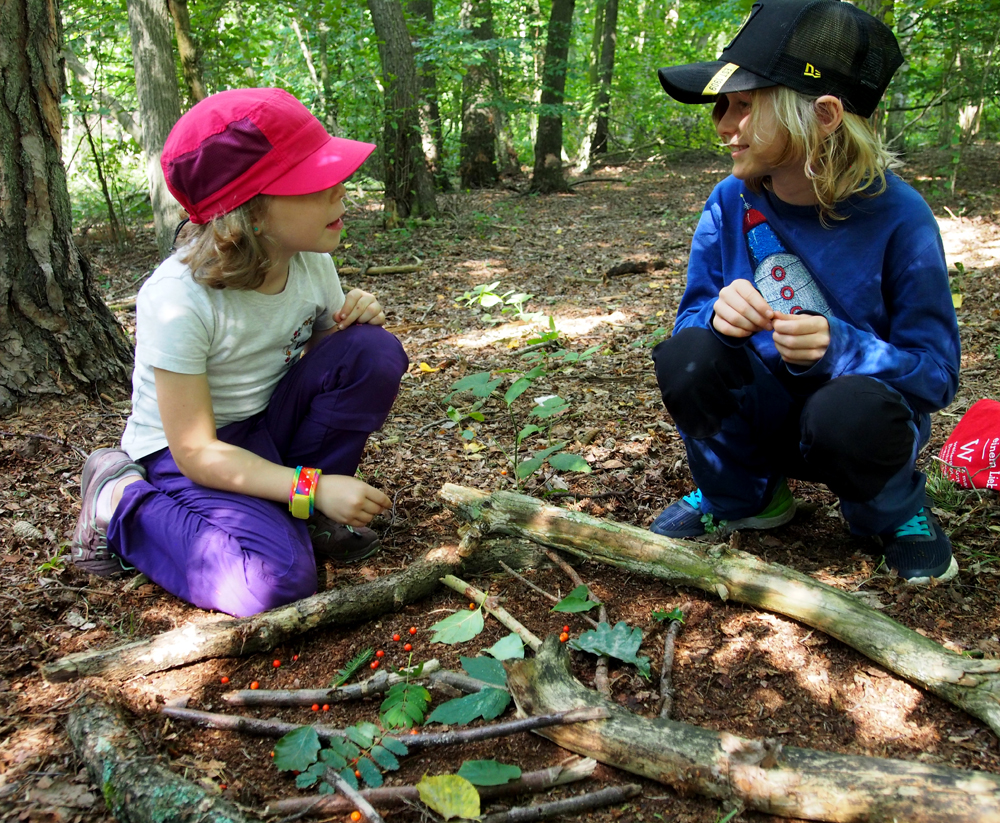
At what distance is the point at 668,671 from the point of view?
1.65 metres

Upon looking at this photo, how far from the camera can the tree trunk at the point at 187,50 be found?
6.47 m

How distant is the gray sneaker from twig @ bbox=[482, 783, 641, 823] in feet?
4.84

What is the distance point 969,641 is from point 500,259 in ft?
19.0

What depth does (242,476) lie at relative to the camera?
206cm

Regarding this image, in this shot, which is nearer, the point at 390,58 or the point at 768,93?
the point at 768,93

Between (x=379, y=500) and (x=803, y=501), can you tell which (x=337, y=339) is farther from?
(x=803, y=501)

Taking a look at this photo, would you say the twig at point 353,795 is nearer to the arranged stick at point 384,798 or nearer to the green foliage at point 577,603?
the arranged stick at point 384,798

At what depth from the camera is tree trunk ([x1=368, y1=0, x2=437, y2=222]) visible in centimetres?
760

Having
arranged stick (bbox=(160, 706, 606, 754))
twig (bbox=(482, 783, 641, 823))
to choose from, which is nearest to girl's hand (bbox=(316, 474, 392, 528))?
arranged stick (bbox=(160, 706, 606, 754))

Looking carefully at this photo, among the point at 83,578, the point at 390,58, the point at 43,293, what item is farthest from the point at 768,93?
the point at 390,58

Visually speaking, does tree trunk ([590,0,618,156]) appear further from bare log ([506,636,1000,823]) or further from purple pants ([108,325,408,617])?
bare log ([506,636,1000,823])

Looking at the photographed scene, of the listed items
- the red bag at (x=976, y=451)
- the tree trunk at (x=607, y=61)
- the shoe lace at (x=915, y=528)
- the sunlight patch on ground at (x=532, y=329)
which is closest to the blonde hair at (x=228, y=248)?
the shoe lace at (x=915, y=528)

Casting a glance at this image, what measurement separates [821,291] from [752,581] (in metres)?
0.83

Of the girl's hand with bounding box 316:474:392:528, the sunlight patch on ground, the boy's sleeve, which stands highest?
the boy's sleeve
